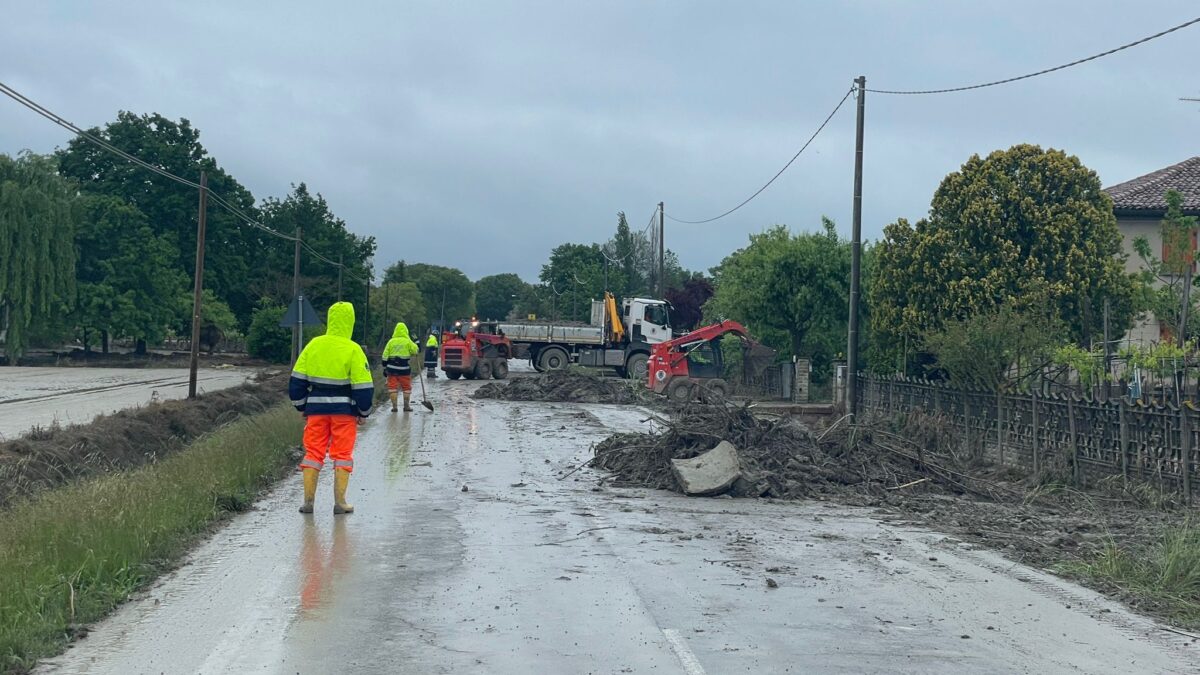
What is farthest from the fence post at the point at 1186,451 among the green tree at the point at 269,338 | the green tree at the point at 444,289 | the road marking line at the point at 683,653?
the green tree at the point at 444,289

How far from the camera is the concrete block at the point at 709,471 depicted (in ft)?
47.1

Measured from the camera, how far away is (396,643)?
6.88 meters

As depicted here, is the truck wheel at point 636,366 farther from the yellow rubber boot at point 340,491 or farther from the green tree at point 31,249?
the yellow rubber boot at point 340,491

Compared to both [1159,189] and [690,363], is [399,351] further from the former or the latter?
[1159,189]

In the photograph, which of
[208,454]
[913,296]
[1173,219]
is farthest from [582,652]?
[1173,219]

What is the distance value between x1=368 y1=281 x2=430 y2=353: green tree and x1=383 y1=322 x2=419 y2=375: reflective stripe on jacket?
60.8m

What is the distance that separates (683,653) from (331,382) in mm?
6386

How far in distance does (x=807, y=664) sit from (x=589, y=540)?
4.45 m

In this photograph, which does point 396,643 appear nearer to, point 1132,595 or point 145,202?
point 1132,595

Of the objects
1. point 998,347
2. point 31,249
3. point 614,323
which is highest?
point 31,249

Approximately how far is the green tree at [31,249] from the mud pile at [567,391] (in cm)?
2865

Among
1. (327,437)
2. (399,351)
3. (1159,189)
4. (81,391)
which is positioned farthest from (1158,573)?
(1159,189)

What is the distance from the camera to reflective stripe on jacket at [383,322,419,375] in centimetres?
2503

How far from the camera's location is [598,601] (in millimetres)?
8164
